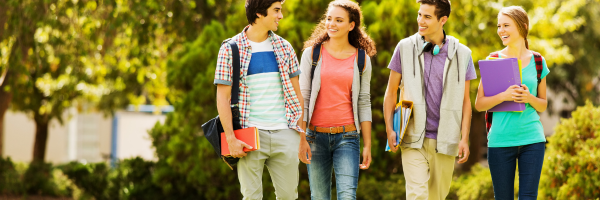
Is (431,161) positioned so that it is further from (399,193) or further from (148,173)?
(148,173)

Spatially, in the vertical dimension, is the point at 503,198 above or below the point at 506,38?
below

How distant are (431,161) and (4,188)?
27.9ft

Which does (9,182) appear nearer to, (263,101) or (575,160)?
(263,101)

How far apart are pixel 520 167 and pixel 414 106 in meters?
0.82

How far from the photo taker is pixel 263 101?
3420 millimetres

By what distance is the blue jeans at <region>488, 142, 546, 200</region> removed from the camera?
12.1ft

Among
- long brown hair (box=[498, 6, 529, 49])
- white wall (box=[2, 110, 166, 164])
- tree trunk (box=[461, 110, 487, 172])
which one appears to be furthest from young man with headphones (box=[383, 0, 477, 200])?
white wall (box=[2, 110, 166, 164])

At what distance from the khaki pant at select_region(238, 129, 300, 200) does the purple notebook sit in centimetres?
134

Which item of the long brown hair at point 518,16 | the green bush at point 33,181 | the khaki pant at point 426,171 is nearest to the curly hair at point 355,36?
the khaki pant at point 426,171

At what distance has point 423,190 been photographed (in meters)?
3.66

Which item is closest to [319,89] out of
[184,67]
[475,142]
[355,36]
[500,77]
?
[355,36]

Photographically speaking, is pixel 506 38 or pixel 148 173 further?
pixel 148 173

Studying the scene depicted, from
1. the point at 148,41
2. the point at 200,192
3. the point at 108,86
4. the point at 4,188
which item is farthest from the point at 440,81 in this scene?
the point at 108,86

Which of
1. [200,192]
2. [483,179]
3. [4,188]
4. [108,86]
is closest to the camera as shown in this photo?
[483,179]
